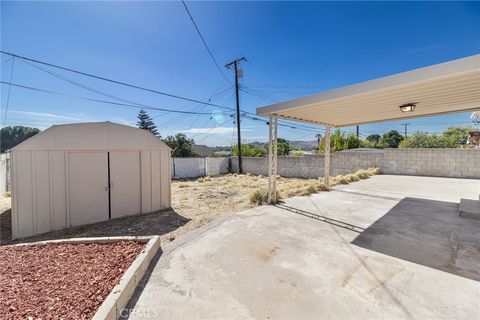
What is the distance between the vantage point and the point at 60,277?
235cm

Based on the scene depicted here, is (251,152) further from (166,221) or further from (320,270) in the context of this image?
(320,270)

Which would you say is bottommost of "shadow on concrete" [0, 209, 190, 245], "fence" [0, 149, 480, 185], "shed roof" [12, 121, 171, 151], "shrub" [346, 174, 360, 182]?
"shadow on concrete" [0, 209, 190, 245]

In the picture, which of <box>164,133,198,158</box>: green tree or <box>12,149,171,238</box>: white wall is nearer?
<box>12,149,171,238</box>: white wall

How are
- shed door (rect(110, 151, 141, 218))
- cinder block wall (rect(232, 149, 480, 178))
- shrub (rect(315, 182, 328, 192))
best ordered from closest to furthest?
1. shed door (rect(110, 151, 141, 218))
2. shrub (rect(315, 182, 328, 192))
3. cinder block wall (rect(232, 149, 480, 178))

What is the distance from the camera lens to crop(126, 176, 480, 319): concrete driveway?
190 centimetres

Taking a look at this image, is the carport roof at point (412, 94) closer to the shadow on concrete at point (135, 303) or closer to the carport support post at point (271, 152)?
the carport support post at point (271, 152)

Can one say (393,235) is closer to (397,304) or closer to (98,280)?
(397,304)

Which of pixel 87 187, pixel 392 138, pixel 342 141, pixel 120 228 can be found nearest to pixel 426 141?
pixel 342 141

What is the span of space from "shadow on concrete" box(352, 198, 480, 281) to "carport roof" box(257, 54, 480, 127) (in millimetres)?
2503

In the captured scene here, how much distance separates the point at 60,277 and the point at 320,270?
10.0 feet

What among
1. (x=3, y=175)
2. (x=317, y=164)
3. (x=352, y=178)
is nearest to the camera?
(x=3, y=175)

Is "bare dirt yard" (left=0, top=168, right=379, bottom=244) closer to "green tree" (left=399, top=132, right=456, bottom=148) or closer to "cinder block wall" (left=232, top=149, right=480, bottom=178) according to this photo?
"cinder block wall" (left=232, top=149, right=480, bottom=178)

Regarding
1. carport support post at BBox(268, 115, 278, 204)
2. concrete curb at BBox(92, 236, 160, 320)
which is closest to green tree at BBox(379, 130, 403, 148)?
carport support post at BBox(268, 115, 278, 204)

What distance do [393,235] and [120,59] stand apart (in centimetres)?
941
